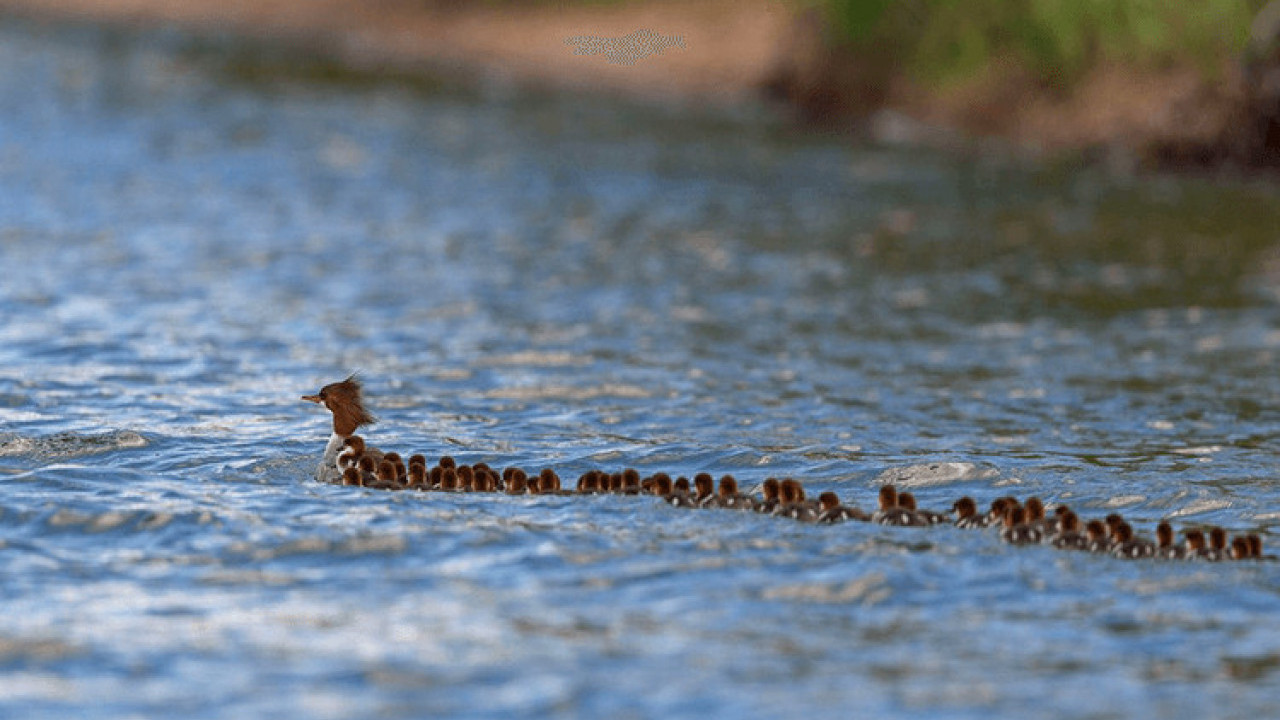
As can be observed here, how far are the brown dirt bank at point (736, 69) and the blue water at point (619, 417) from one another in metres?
1.84

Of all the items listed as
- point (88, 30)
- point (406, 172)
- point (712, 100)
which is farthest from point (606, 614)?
point (88, 30)

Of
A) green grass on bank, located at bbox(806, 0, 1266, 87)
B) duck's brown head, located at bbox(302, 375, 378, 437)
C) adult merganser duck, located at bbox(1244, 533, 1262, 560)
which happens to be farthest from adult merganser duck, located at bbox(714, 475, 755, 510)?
green grass on bank, located at bbox(806, 0, 1266, 87)

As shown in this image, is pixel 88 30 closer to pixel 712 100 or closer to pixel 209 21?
pixel 209 21

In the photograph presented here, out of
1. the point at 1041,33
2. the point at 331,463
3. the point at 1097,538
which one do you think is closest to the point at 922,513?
the point at 1097,538

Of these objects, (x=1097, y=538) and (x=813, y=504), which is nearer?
(x=1097, y=538)

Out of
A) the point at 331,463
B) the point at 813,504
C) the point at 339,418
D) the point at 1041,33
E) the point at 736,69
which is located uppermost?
the point at 736,69

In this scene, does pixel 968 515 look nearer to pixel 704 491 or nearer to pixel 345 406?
pixel 704 491

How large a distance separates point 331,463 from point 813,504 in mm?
3461

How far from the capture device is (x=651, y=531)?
11.5m

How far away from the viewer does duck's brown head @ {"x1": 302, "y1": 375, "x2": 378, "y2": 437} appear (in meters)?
13.0

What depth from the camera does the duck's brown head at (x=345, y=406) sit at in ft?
42.7

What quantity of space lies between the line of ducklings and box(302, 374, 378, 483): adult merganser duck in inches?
4.9

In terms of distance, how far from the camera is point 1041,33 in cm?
3303

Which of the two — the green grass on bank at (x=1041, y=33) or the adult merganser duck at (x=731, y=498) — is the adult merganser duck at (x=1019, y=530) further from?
the green grass on bank at (x=1041, y=33)
